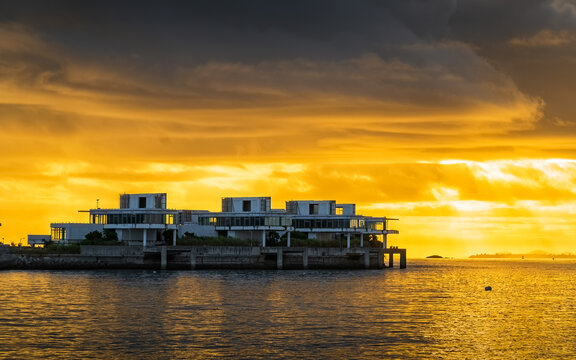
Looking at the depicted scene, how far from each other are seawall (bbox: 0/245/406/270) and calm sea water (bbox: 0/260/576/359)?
4754 cm

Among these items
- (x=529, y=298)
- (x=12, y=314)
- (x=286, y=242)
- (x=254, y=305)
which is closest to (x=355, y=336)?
(x=254, y=305)

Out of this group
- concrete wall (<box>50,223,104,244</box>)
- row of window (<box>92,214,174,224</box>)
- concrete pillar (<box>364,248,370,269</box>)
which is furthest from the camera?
concrete pillar (<box>364,248,370,269</box>)

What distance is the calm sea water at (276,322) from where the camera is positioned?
53.0 m

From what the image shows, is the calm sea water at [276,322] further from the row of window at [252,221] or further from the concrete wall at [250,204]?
the concrete wall at [250,204]

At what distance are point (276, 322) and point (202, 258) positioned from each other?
103 m

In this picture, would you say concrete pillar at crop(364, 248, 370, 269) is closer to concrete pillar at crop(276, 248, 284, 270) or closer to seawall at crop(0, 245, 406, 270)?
seawall at crop(0, 245, 406, 270)

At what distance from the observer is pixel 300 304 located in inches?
3332

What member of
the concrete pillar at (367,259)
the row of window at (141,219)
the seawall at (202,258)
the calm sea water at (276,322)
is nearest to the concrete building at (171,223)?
the row of window at (141,219)

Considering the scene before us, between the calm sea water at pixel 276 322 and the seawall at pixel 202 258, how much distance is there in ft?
156

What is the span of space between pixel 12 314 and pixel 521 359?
144ft

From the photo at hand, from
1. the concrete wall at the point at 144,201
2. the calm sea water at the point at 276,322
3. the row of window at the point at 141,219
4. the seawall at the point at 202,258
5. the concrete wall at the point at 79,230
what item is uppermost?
the concrete wall at the point at 144,201

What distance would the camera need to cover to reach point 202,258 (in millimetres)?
169625

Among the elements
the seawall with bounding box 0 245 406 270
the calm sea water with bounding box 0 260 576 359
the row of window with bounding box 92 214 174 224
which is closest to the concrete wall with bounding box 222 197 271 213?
the seawall with bounding box 0 245 406 270

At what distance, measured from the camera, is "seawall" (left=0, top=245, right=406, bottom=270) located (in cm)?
15825
